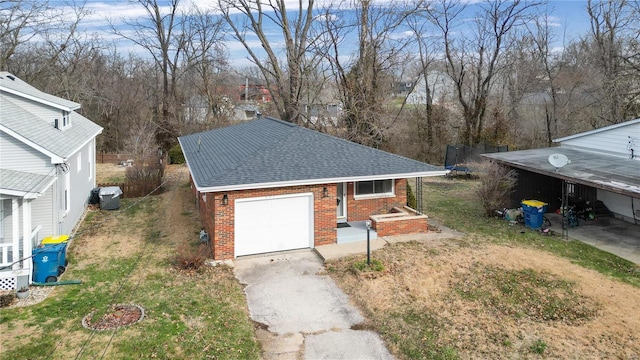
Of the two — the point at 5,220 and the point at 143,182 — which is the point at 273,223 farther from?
the point at 143,182

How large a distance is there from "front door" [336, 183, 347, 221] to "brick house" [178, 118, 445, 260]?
0.03m

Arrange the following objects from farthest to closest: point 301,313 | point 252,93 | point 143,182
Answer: point 252,93, point 143,182, point 301,313

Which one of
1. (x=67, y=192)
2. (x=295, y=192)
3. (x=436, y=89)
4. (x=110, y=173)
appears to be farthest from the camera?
(x=436, y=89)

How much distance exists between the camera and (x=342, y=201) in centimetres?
1514

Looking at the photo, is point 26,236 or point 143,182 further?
point 143,182

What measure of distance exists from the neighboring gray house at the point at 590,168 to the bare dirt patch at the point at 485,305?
3577 millimetres

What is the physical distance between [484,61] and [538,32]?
7025mm

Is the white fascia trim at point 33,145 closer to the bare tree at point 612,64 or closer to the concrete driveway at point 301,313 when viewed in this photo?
the concrete driveway at point 301,313

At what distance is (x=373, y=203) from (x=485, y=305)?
21.3ft

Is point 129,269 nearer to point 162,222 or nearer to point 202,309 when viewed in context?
point 202,309

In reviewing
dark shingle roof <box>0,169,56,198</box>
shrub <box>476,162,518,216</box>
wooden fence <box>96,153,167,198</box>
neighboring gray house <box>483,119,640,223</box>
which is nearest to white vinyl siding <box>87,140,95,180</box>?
wooden fence <box>96,153,167,198</box>

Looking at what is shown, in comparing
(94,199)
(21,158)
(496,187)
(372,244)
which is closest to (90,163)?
A: (94,199)

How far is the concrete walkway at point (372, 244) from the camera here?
12.6m

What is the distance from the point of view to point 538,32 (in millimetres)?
36531
